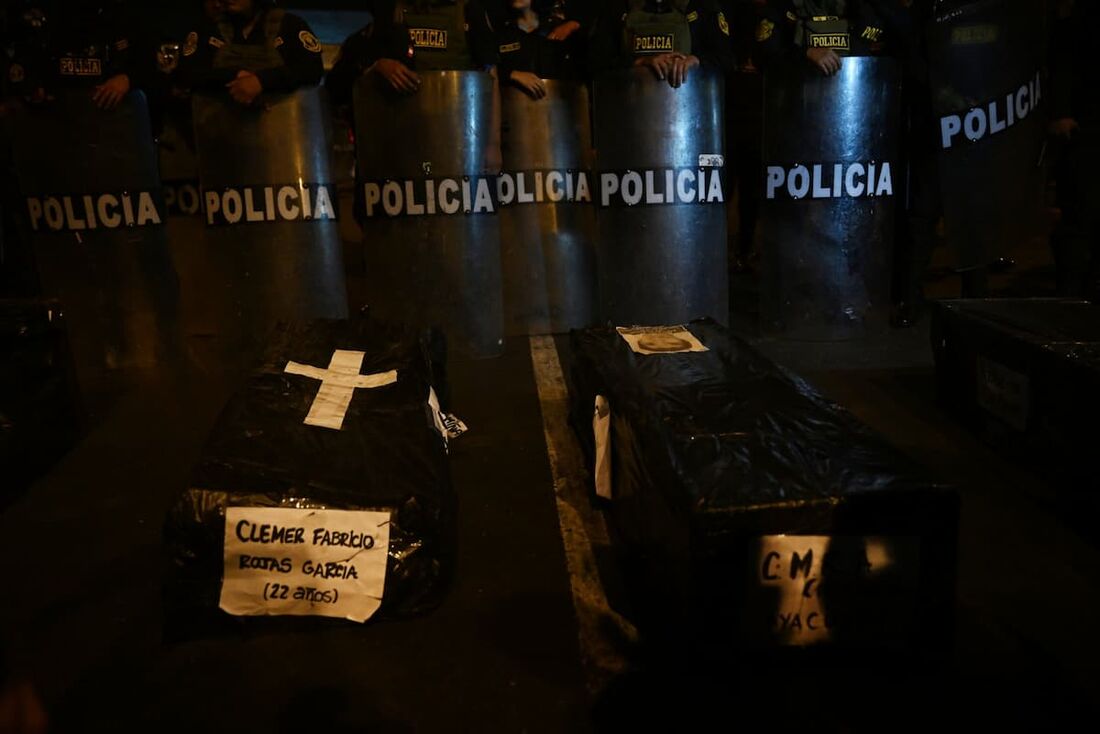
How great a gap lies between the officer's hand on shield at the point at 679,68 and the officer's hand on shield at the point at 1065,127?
215 centimetres

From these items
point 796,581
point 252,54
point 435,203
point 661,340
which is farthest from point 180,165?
point 796,581

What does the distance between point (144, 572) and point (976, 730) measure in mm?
2315

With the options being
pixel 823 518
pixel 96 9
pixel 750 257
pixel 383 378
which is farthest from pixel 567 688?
pixel 750 257

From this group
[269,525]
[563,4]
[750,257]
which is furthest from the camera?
[750,257]

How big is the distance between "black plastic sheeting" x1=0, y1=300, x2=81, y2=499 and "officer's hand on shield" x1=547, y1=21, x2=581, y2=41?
12.2 feet

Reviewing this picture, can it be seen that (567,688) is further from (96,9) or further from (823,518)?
(96,9)

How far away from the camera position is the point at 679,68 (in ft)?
15.9

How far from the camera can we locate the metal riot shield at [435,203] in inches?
186

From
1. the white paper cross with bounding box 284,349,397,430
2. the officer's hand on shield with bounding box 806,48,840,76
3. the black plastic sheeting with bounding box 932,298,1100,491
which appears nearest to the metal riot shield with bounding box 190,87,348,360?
the white paper cross with bounding box 284,349,397,430

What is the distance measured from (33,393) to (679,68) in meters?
3.68

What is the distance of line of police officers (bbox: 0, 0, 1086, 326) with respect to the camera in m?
4.75

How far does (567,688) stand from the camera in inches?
78.1

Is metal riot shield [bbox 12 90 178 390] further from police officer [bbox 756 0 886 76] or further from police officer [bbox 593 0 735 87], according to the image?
police officer [bbox 756 0 886 76]

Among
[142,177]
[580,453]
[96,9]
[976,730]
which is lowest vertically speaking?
[976,730]
